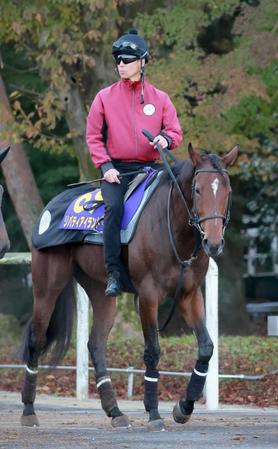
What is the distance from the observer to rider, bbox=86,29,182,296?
436 inches

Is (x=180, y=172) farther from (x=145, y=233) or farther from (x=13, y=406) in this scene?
(x=13, y=406)

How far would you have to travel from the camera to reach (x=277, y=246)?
3475cm

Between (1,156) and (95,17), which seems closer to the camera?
(1,156)

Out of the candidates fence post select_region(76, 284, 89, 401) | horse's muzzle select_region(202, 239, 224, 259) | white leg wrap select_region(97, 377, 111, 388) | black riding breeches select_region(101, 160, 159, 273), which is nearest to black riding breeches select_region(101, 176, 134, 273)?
black riding breeches select_region(101, 160, 159, 273)

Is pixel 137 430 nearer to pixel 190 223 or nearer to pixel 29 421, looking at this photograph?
A: pixel 29 421

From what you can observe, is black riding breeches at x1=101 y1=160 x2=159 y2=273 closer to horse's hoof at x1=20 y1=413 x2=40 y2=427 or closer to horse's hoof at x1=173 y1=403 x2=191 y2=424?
horse's hoof at x1=173 y1=403 x2=191 y2=424

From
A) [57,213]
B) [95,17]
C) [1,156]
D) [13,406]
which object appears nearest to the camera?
[1,156]

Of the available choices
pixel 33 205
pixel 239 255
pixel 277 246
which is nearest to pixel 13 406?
pixel 33 205

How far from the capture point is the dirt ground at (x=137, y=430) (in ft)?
29.8

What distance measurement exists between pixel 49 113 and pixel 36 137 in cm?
240

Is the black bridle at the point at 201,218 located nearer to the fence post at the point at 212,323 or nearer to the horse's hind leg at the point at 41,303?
the horse's hind leg at the point at 41,303

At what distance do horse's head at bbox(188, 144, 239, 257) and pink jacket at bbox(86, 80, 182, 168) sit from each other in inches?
32.2

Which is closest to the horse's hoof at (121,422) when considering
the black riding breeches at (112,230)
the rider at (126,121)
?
the black riding breeches at (112,230)

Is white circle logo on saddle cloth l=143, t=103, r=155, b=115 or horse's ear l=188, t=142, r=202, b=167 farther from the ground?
white circle logo on saddle cloth l=143, t=103, r=155, b=115
